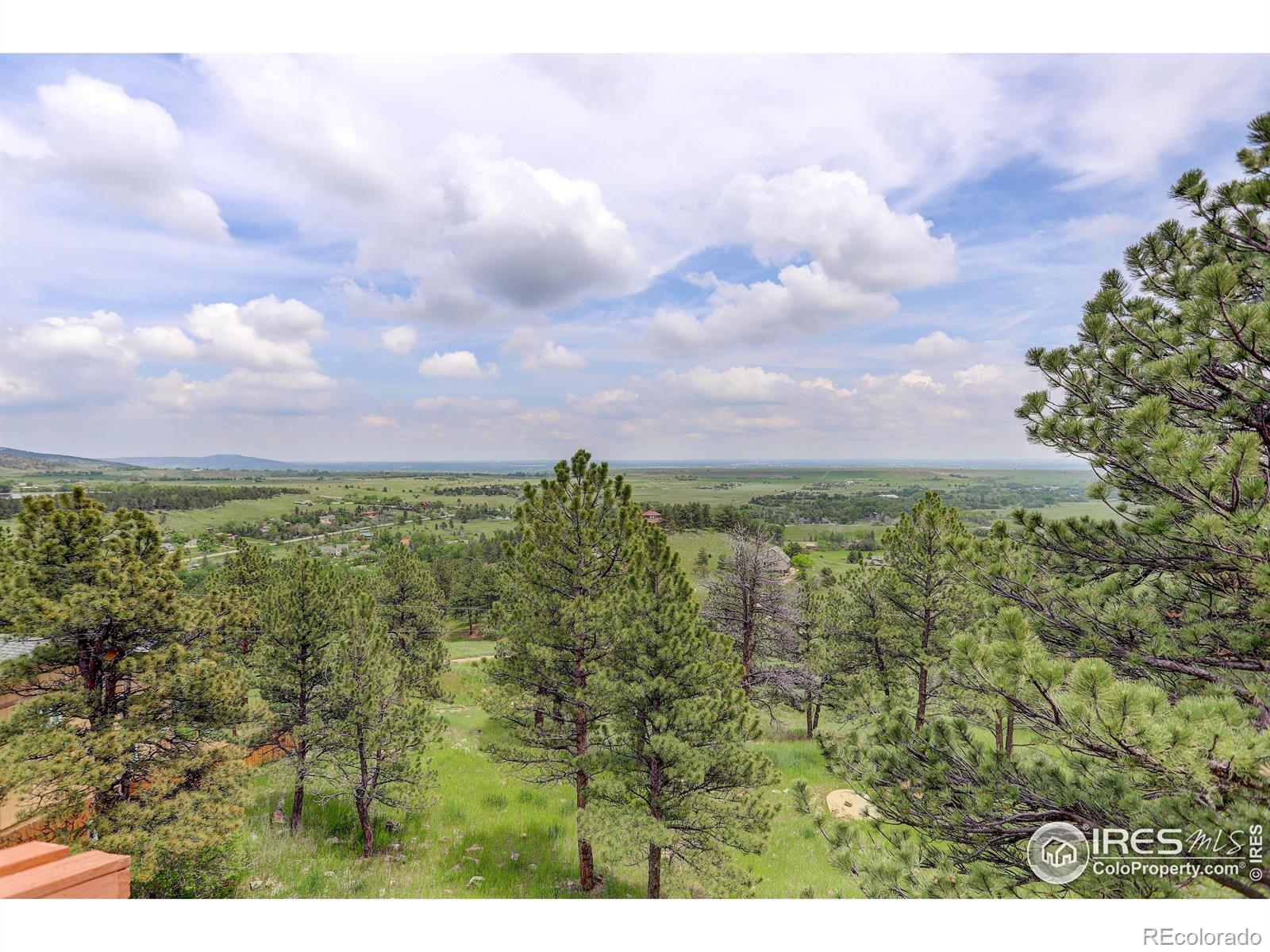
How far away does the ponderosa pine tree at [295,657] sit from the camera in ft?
41.6

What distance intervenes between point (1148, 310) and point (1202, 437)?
1976 mm

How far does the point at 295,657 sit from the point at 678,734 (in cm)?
1067

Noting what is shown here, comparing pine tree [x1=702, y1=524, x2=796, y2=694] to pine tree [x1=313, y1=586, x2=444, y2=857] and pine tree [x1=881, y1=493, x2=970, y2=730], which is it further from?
pine tree [x1=313, y1=586, x2=444, y2=857]

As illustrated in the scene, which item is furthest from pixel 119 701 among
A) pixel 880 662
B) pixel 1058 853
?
pixel 880 662

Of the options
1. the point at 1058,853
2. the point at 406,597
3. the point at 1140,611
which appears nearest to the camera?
the point at 1058,853

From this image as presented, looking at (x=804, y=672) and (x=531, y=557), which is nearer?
(x=531, y=557)

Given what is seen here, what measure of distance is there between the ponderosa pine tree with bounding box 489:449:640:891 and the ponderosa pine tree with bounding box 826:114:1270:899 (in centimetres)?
599

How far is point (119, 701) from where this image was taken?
7.90 meters

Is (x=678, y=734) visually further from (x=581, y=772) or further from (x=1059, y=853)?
(x=1059, y=853)

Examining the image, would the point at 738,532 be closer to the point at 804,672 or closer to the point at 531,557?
the point at 804,672

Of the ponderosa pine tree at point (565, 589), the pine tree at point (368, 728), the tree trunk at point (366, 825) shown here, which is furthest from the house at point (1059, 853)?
the tree trunk at point (366, 825)

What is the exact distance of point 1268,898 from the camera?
371 cm

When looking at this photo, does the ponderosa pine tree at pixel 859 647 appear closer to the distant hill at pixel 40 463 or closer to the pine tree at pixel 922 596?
the pine tree at pixel 922 596

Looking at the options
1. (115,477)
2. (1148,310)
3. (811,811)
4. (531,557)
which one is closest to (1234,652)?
(1148,310)
